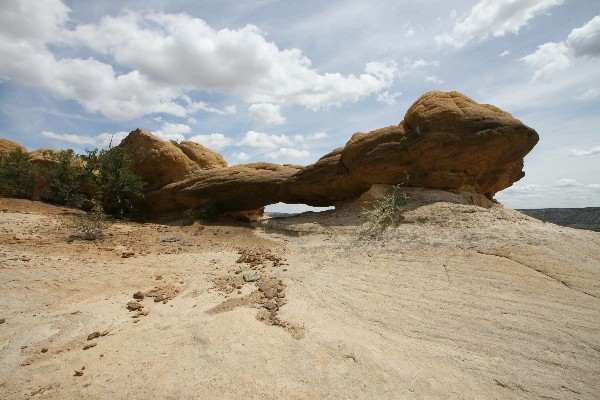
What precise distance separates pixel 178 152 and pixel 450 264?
12429mm

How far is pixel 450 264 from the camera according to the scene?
614 cm

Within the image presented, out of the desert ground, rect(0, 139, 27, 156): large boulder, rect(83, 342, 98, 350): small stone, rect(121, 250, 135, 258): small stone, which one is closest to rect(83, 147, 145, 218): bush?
the desert ground

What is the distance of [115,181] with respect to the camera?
1385cm

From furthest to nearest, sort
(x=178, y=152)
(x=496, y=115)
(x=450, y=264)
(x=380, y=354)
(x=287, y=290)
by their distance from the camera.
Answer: (x=178, y=152) < (x=496, y=115) < (x=450, y=264) < (x=287, y=290) < (x=380, y=354)

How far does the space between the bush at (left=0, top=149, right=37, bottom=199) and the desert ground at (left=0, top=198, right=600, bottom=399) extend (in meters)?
9.50

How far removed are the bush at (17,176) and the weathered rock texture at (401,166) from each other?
662 centimetres

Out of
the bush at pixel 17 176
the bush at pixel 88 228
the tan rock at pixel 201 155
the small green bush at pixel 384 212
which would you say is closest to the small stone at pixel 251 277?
the small green bush at pixel 384 212

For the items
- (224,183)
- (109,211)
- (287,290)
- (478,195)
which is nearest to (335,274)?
(287,290)

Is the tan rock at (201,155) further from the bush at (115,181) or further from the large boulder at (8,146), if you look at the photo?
the large boulder at (8,146)

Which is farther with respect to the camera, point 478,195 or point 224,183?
point 224,183

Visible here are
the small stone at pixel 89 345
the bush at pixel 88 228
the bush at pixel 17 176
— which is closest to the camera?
the small stone at pixel 89 345

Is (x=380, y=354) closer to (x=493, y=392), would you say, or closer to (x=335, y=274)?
(x=493, y=392)

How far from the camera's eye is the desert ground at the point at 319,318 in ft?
11.0

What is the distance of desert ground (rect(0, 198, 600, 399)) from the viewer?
11.0 ft
